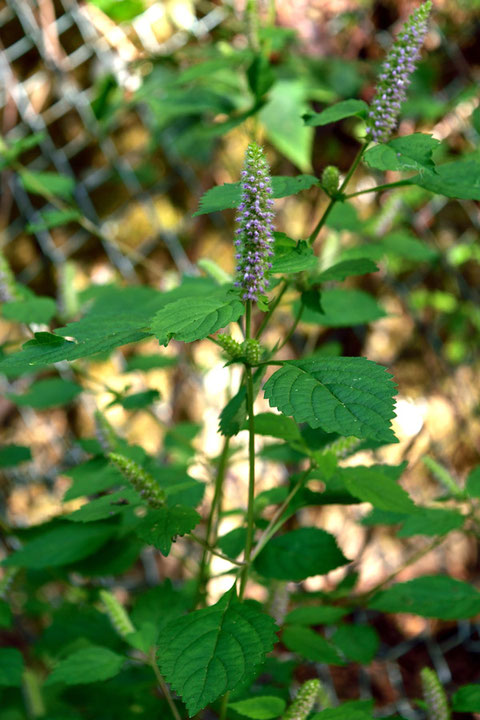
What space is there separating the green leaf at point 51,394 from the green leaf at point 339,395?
33.3 inches

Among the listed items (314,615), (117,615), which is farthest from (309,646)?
(117,615)

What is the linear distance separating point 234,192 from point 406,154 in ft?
0.73

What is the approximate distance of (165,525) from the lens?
817 millimetres

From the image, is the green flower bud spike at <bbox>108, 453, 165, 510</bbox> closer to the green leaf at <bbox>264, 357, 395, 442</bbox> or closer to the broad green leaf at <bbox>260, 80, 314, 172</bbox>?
the green leaf at <bbox>264, 357, 395, 442</bbox>

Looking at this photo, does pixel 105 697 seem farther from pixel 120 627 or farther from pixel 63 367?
pixel 63 367

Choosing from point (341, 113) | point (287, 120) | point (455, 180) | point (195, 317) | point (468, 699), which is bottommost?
point (468, 699)

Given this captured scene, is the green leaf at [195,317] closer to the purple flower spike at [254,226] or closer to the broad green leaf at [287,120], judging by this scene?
the purple flower spike at [254,226]

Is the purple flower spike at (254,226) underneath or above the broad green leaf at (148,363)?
underneath

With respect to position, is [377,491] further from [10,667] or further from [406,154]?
[10,667]

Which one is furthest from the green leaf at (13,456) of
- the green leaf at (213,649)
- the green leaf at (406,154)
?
the green leaf at (406,154)

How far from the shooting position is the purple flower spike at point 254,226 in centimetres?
75

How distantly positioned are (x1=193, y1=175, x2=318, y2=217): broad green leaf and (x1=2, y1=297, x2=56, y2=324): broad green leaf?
505mm

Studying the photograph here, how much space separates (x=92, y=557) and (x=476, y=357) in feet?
6.62

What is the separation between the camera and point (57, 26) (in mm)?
2914
